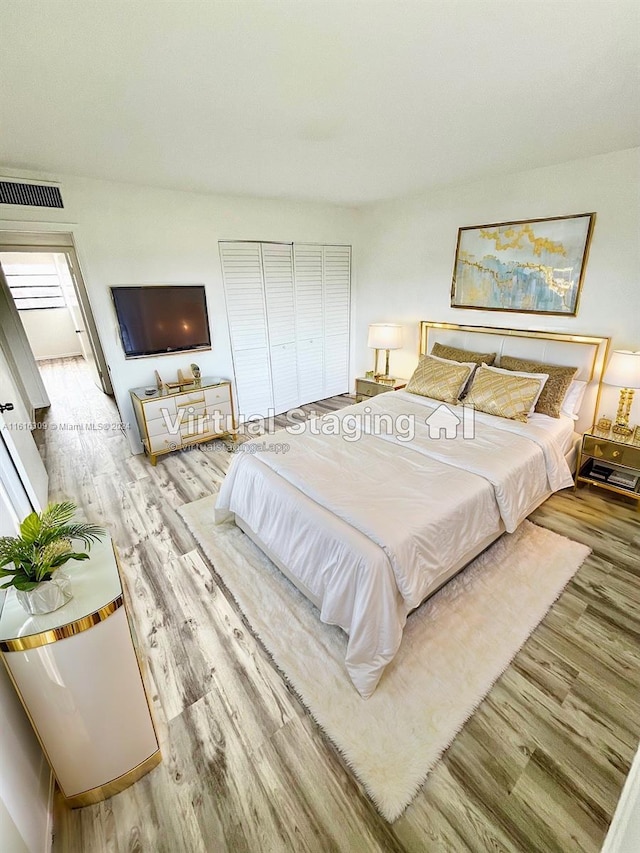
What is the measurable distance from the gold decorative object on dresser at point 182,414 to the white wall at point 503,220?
220 centimetres

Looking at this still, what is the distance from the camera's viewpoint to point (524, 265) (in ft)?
10.4

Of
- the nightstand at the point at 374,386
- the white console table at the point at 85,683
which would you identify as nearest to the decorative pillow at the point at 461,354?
the nightstand at the point at 374,386

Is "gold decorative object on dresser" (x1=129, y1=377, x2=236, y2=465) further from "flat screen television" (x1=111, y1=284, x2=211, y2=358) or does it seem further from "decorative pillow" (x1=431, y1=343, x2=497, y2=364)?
"decorative pillow" (x1=431, y1=343, x2=497, y2=364)

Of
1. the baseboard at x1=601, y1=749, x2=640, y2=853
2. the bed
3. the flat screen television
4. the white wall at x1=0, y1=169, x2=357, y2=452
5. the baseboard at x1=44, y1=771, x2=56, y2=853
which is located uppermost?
the white wall at x1=0, y1=169, x2=357, y2=452

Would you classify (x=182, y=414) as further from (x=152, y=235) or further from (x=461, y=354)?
(x=461, y=354)

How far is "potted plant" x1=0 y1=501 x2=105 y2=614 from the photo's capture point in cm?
109

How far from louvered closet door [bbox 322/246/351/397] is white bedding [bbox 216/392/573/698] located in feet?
7.80

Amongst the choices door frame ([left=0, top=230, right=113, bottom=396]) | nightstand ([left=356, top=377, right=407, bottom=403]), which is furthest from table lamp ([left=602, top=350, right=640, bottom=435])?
door frame ([left=0, top=230, right=113, bottom=396])

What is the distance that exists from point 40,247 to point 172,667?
4.56 meters

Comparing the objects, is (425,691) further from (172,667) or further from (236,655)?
(172,667)

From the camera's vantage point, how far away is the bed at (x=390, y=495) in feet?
5.40

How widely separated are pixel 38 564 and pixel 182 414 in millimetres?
2692

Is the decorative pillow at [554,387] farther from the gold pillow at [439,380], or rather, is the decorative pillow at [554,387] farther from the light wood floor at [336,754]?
the light wood floor at [336,754]

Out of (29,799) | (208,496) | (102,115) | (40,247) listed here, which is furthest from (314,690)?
(40,247)
